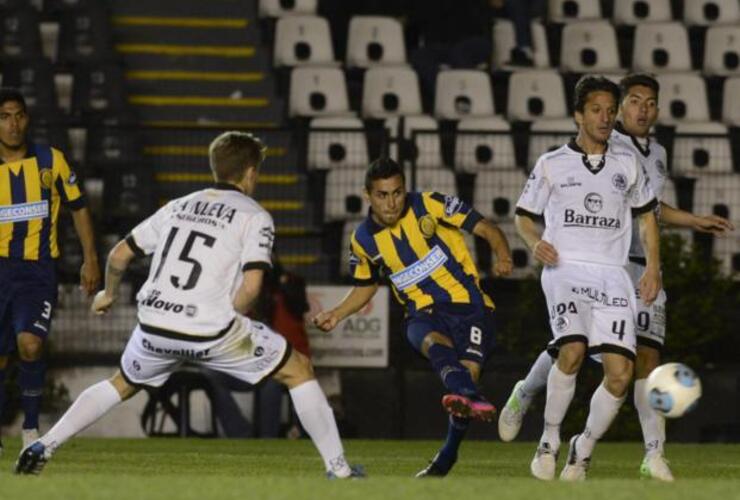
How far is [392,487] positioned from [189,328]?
1261mm

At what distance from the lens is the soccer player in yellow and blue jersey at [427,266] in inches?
385

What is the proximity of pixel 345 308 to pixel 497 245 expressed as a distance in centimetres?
79

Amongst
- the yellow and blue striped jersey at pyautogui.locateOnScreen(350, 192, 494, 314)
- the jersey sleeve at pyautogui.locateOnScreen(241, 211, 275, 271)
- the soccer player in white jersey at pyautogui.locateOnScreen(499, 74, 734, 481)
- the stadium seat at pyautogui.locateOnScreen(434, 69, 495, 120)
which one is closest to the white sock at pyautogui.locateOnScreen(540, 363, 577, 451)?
the soccer player in white jersey at pyautogui.locateOnScreen(499, 74, 734, 481)

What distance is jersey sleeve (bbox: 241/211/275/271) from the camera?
8.24 m

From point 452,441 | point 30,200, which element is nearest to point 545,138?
point 30,200

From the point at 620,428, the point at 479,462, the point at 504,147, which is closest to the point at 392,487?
the point at 479,462

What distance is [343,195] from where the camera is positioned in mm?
16016

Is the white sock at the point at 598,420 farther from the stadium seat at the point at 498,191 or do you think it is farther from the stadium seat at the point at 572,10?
the stadium seat at the point at 572,10

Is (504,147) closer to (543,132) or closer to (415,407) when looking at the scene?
(543,132)

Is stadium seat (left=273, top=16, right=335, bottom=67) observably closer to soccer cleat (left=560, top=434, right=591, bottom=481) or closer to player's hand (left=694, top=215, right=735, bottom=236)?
player's hand (left=694, top=215, right=735, bottom=236)

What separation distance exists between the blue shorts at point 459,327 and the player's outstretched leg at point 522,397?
2.13 feet

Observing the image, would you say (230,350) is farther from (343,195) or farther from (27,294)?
(343,195)

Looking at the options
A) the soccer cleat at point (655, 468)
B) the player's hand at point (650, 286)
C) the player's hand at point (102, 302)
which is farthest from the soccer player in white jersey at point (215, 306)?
the soccer cleat at point (655, 468)

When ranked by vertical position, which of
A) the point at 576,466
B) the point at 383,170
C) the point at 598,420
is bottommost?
the point at 576,466
